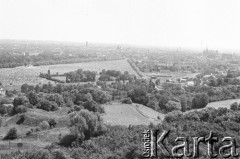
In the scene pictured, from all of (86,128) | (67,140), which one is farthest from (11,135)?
(86,128)

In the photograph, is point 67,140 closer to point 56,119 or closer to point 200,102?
point 56,119

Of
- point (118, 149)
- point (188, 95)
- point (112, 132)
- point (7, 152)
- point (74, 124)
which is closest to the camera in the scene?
point (118, 149)

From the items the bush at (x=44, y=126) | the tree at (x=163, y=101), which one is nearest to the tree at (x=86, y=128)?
the bush at (x=44, y=126)

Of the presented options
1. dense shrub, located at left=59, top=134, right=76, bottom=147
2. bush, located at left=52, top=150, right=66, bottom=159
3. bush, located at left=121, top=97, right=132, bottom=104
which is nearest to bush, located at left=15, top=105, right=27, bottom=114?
dense shrub, located at left=59, top=134, right=76, bottom=147

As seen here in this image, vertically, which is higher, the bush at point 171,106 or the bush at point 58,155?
the bush at point 58,155

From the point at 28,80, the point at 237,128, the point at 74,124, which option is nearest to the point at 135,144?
the point at 74,124

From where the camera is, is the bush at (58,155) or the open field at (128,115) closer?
the bush at (58,155)

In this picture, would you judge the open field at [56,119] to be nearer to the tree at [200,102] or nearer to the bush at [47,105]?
the bush at [47,105]

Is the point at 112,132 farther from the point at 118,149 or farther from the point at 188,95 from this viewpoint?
the point at 188,95
